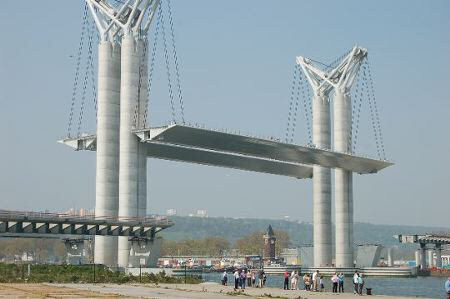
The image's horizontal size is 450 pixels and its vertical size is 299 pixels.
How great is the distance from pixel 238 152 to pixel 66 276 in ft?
192

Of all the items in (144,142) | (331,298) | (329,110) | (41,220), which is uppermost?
(329,110)

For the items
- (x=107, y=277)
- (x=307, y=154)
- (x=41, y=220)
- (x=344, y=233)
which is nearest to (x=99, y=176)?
(x=41, y=220)

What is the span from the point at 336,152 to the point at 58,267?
61247 millimetres

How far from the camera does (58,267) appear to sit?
303ft

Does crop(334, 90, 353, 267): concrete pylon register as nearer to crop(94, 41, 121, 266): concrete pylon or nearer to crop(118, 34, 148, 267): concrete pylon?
crop(118, 34, 148, 267): concrete pylon

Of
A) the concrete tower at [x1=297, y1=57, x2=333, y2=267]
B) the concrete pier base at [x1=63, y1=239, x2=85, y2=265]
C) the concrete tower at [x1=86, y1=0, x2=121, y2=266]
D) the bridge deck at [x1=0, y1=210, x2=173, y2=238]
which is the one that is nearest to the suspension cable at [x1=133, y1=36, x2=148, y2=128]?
the concrete tower at [x1=86, y1=0, x2=121, y2=266]

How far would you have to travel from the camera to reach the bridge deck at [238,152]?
115500 millimetres

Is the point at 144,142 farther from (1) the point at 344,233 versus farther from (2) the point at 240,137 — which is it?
(1) the point at 344,233

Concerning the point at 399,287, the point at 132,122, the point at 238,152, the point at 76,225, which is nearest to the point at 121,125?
the point at 132,122

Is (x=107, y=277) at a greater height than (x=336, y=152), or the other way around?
(x=336, y=152)

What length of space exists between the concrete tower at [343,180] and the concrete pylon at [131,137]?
46.9 m

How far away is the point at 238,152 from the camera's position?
136 metres

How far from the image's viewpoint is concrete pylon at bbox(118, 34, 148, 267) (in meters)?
110

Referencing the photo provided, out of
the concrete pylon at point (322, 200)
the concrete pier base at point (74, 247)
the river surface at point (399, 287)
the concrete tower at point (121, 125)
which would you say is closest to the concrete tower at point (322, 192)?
the concrete pylon at point (322, 200)
